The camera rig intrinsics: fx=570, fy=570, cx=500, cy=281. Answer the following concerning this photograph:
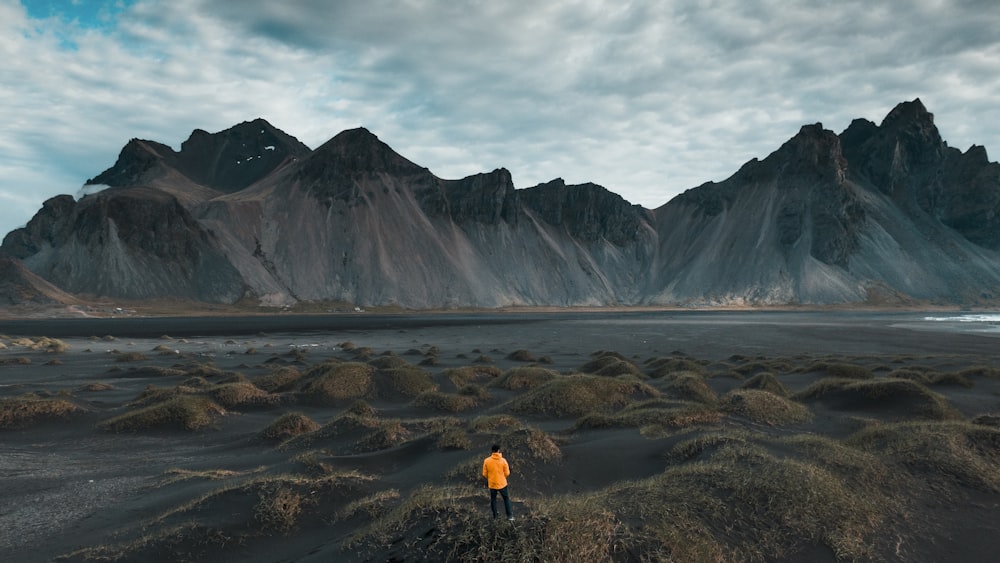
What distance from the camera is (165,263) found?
170 meters

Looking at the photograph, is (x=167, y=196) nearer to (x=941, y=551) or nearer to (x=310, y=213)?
(x=310, y=213)

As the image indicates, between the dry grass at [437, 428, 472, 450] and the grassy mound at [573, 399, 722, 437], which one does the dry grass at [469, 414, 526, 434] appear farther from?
the grassy mound at [573, 399, 722, 437]

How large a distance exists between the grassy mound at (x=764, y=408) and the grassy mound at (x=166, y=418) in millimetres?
23378

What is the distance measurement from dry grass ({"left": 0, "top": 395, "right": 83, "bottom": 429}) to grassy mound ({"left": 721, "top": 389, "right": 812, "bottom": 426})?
3000 centimetres

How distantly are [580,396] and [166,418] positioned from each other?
19.1 m

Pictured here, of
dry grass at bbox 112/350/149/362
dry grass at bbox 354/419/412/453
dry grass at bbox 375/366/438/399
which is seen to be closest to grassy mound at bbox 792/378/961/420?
dry grass at bbox 354/419/412/453

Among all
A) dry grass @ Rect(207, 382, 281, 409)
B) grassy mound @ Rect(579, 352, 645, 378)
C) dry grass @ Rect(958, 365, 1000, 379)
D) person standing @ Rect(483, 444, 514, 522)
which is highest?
person standing @ Rect(483, 444, 514, 522)

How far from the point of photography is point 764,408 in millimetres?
24016

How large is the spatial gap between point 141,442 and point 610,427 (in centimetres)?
1914

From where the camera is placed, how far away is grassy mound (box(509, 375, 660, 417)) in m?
27.0

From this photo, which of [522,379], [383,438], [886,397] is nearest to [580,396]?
[522,379]

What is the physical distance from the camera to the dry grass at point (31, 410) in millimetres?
25344

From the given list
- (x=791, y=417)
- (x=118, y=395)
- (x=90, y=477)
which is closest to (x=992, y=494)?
(x=791, y=417)

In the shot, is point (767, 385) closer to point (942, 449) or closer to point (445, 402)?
point (942, 449)
